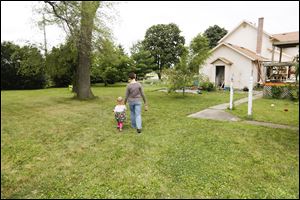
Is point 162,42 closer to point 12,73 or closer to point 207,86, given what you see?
point 207,86

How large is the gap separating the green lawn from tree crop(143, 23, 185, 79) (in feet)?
89.2

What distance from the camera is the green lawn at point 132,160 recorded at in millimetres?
3107

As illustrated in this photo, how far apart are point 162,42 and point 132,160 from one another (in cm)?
2984

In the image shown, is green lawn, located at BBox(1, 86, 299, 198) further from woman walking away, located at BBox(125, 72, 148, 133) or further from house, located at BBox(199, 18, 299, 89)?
house, located at BBox(199, 18, 299, 89)

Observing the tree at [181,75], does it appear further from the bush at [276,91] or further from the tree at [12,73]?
the tree at [12,73]

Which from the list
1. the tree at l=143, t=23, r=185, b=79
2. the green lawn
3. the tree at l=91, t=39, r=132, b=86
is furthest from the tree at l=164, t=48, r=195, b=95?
the tree at l=143, t=23, r=185, b=79

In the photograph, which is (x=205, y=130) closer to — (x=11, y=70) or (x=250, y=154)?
(x=250, y=154)

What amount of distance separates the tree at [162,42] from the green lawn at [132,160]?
89.2ft

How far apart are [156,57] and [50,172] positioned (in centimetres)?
3034

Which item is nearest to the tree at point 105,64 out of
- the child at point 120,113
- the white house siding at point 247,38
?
the child at point 120,113

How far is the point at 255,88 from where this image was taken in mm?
19000

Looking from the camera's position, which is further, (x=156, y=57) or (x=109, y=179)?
(x=156, y=57)

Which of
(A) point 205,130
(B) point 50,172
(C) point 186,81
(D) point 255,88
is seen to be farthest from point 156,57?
(B) point 50,172

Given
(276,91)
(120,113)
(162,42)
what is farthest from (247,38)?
(120,113)
